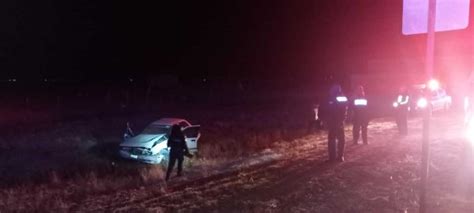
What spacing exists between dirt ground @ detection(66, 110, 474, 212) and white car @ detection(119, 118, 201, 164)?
6.37m

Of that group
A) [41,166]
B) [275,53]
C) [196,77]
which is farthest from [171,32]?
[41,166]

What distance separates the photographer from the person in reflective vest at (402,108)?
17.2 metres

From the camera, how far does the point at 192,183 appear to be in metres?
11.5

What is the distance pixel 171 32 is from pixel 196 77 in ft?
18.9

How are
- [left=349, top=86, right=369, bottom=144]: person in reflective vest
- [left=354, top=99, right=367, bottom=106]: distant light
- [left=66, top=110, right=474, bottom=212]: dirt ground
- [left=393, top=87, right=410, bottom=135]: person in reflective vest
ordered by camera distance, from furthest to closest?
[left=393, top=87, right=410, bottom=135]: person in reflective vest < [left=354, top=99, right=367, bottom=106]: distant light < [left=349, top=86, right=369, bottom=144]: person in reflective vest < [left=66, top=110, right=474, bottom=212]: dirt ground

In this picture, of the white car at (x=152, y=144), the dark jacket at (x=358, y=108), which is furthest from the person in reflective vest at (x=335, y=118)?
the white car at (x=152, y=144)

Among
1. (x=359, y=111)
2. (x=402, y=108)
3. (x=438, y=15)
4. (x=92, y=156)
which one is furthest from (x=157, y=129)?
(x=438, y=15)

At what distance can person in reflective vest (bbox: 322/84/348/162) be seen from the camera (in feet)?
39.2

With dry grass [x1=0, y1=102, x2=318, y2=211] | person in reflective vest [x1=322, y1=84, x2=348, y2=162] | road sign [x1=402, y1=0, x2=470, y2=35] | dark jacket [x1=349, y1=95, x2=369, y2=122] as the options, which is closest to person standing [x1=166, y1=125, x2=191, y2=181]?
dry grass [x1=0, y1=102, x2=318, y2=211]

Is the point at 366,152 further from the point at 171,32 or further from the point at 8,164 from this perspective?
the point at 171,32

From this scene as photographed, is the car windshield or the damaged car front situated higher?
the car windshield

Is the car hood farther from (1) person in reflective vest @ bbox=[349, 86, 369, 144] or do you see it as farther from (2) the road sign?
(2) the road sign

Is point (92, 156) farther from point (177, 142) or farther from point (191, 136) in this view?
point (177, 142)

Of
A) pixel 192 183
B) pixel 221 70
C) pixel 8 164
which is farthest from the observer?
pixel 221 70
